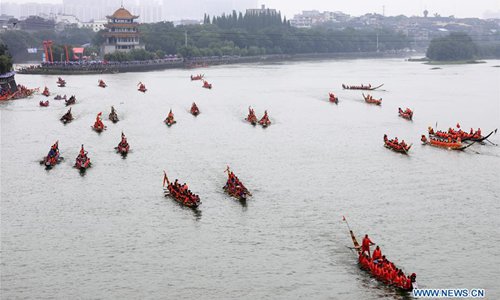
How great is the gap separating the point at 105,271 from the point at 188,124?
38.8m

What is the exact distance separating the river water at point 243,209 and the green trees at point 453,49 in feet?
335

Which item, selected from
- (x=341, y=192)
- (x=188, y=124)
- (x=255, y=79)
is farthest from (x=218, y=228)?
(x=255, y=79)

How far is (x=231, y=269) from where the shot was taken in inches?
1184

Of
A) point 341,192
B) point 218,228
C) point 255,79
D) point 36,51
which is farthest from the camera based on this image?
point 36,51

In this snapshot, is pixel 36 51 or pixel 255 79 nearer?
pixel 255 79

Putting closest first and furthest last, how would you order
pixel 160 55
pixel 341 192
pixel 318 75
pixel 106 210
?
pixel 106 210
pixel 341 192
pixel 318 75
pixel 160 55

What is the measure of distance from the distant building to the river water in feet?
249

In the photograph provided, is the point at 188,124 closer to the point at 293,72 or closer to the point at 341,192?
the point at 341,192

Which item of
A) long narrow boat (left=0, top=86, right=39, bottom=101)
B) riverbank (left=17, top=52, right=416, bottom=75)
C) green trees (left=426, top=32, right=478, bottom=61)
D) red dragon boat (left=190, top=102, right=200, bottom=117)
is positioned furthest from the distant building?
red dragon boat (left=190, top=102, right=200, bottom=117)

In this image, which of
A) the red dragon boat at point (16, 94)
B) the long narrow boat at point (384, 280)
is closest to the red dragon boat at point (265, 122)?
the red dragon boat at point (16, 94)

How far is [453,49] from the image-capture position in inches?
6772

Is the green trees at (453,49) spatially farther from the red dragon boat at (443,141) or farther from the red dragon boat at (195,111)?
the red dragon boat at (443,141)

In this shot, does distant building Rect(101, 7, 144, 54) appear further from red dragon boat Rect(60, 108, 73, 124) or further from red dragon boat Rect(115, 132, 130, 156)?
red dragon boat Rect(115, 132, 130, 156)

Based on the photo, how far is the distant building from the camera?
147 metres
